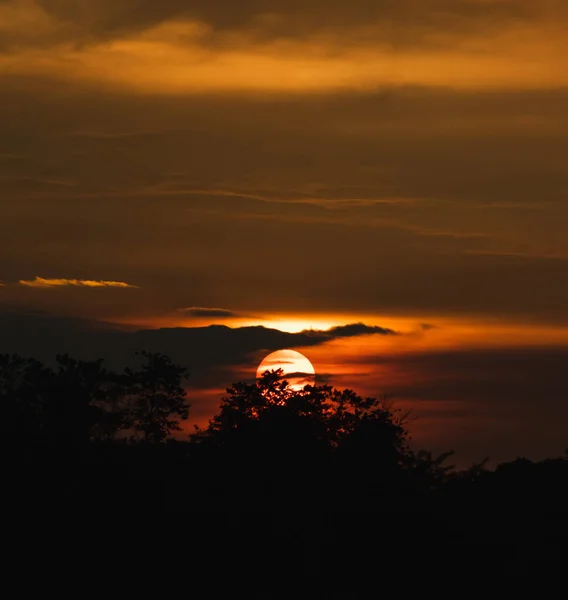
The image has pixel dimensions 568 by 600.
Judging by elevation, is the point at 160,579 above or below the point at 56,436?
below

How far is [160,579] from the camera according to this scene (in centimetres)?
4388

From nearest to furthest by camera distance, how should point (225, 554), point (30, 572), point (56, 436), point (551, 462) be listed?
1. point (30, 572)
2. point (225, 554)
3. point (56, 436)
4. point (551, 462)

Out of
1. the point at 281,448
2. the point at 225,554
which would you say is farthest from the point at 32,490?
the point at 281,448

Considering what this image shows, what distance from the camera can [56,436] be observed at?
168ft

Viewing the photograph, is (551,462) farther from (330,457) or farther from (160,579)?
(160,579)

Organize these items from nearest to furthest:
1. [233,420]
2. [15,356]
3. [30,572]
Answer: [30,572], [233,420], [15,356]

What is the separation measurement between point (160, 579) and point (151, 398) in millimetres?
48098

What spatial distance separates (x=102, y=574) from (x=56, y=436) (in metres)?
9.23

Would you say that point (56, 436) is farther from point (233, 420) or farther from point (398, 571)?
point (233, 420)

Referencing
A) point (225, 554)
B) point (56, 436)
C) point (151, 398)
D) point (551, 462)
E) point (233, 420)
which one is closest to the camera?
point (225, 554)

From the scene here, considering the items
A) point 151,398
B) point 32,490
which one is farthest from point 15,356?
point 32,490

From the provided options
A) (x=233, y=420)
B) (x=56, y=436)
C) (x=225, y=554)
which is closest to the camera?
(x=225, y=554)

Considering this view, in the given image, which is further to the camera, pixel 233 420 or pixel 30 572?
pixel 233 420

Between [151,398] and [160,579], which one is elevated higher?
[151,398]
